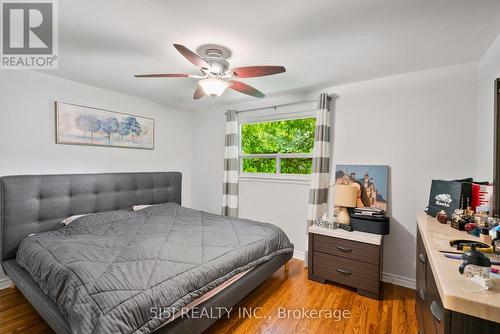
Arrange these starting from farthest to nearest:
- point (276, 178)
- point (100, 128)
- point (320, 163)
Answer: point (276, 178) → point (100, 128) → point (320, 163)

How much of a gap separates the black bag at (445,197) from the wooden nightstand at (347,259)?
1.83 feet

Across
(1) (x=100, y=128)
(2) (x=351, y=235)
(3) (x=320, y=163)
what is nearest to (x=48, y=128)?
(1) (x=100, y=128)

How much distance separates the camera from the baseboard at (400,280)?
7.97 feet

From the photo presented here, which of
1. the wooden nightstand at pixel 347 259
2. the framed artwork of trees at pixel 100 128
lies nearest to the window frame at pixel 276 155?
the wooden nightstand at pixel 347 259

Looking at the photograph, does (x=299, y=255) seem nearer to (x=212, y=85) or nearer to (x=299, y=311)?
(x=299, y=311)

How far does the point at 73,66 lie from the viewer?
2.35 metres

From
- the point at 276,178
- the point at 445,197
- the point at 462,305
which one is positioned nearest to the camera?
the point at 462,305

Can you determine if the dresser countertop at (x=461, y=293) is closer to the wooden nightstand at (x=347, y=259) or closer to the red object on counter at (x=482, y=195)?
the red object on counter at (x=482, y=195)

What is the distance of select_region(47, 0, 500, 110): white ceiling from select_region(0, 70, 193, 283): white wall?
26 centimetres

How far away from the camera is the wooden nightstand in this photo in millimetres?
2199

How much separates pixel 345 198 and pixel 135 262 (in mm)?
2048

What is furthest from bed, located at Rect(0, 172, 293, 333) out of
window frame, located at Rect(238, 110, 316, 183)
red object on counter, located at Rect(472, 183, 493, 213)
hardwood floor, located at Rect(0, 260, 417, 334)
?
red object on counter, located at Rect(472, 183, 493, 213)

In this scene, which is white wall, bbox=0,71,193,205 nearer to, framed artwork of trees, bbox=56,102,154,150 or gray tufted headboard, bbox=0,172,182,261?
framed artwork of trees, bbox=56,102,154,150

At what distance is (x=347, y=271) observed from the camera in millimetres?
2336
